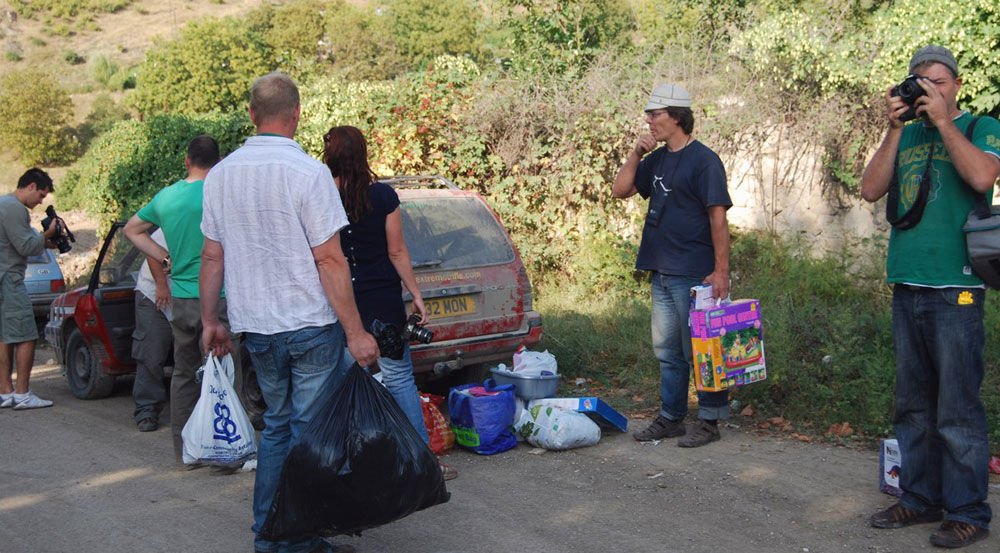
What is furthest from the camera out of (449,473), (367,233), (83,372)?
(83,372)

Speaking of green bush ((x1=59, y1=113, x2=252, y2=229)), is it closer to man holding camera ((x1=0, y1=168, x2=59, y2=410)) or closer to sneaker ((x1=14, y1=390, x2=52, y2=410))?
man holding camera ((x1=0, y1=168, x2=59, y2=410))

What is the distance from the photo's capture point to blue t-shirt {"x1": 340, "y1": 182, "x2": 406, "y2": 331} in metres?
5.15

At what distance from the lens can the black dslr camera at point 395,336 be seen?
4711 mm

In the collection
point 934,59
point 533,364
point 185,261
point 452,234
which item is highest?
point 934,59

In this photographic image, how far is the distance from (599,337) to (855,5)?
6.55 meters

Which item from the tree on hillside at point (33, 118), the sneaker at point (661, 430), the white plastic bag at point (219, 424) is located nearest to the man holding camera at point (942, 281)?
the sneaker at point (661, 430)

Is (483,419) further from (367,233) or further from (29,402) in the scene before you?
(29,402)

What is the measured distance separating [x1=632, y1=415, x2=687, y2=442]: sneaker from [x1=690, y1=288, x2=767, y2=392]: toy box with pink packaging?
0.42m

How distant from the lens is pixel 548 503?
5.30 meters

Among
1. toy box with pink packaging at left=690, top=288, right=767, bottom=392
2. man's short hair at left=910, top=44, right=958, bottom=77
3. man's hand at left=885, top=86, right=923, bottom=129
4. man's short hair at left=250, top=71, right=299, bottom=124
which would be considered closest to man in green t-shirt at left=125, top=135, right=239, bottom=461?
man's short hair at left=250, top=71, right=299, bottom=124

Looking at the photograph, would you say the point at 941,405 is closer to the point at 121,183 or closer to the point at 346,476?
the point at 346,476

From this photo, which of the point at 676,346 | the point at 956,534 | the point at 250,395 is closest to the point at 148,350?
the point at 250,395

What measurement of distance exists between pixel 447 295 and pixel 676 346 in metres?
1.73

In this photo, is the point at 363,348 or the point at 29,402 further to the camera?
the point at 29,402
